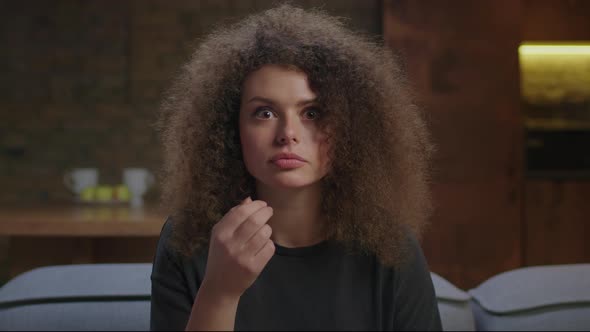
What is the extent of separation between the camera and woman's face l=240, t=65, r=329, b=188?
671mm

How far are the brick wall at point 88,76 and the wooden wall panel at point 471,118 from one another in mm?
421

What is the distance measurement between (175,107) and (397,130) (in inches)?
10.8

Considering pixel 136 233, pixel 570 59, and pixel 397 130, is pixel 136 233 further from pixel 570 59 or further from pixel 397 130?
pixel 570 59

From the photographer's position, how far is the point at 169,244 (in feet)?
2.46

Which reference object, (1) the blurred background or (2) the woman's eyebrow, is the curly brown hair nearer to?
(2) the woman's eyebrow

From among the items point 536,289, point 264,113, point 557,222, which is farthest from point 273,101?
point 557,222

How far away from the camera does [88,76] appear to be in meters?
3.21

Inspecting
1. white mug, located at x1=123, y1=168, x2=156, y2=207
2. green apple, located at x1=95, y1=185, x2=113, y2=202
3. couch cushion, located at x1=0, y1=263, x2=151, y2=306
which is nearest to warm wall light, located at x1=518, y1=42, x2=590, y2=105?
white mug, located at x1=123, y1=168, x2=156, y2=207

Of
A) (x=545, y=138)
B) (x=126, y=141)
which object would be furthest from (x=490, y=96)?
(x=126, y=141)

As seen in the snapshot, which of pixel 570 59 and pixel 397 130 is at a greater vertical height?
pixel 570 59

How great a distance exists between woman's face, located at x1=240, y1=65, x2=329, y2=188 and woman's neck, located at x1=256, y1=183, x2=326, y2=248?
27 millimetres

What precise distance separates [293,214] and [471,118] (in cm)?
225

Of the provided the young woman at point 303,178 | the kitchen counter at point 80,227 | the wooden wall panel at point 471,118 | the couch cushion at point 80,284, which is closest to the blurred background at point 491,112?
the wooden wall panel at point 471,118

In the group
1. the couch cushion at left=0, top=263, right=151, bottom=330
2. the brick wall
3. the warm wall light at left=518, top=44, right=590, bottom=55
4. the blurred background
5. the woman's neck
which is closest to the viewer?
the woman's neck
